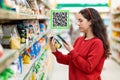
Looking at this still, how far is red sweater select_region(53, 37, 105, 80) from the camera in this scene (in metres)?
2.24

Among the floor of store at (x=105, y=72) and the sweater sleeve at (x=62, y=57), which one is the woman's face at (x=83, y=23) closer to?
the sweater sleeve at (x=62, y=57)

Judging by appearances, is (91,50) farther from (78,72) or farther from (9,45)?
(9,45)

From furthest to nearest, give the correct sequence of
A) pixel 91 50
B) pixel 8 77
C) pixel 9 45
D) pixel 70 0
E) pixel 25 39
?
pixel 70 0, pixel 91 50, pixel 25 39, pixel 9 45, pixel 8 77

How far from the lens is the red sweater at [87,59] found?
224cm

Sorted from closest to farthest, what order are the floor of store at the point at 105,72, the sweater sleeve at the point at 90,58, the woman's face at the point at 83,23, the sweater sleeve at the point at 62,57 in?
the sweater sleeve at the point at 90,58, the woman's face at the point at 83,23, the sweater sleeve at the point at 62,57, the floor of store at the point at 105,72

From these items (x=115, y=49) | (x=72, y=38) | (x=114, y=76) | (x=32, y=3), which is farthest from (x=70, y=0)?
(x=32, y=3)

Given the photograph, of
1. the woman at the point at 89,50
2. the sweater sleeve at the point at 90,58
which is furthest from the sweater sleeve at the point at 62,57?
the sweater sleeve at the point at 90,58

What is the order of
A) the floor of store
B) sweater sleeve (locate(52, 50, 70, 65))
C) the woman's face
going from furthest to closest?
the floor of store < sweater sleeve (locate(52, 50, 70, 65)) < the woman's face

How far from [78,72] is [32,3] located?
1.14 metres

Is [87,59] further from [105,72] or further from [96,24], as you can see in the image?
[105,72]

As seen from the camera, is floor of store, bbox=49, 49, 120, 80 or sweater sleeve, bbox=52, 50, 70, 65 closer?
sweater sleeve, bbox=52, 50, 70, 65

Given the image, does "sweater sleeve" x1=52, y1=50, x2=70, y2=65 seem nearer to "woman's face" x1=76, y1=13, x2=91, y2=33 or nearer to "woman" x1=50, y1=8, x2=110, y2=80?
"woman" x1=50, y1=8, x2=110, y2=80

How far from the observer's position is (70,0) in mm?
11000

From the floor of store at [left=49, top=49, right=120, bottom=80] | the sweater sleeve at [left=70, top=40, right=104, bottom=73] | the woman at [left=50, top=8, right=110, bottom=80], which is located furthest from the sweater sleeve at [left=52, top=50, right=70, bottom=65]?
the floor of store at [left=49, top=49, right=120, bottom=80]
